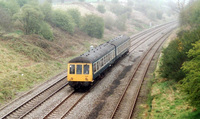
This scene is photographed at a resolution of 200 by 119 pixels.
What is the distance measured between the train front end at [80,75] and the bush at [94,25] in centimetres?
2525

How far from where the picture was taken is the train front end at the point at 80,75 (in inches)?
669

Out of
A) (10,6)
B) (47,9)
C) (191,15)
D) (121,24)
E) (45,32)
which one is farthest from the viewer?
(121,24)

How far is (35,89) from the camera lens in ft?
60.6

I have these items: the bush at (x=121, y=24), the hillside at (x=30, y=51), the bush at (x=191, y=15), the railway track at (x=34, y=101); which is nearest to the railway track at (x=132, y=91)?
the railway track at (x=34, y=101)

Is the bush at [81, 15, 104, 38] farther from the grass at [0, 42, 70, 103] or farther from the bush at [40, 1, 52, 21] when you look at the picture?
the grass at [0, 42, 70, 103]

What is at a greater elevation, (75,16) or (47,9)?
(47,9)

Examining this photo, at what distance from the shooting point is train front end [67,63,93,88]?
1700cm

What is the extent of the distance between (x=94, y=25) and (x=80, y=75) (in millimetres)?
25850

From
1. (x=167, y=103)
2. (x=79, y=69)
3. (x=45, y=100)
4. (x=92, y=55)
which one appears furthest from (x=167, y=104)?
(x=45, y=100)

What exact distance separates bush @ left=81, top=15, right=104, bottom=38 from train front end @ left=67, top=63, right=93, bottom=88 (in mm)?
25250

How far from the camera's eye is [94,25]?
137 feet

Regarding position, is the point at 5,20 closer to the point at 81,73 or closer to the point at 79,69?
the point at 79,69

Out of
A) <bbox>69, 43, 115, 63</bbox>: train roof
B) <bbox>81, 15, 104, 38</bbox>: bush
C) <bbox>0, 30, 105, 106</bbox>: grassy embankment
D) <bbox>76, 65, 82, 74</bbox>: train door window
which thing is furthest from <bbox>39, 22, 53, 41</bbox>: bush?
<bbox>76, 65, 82, 74</bbox>: train door window

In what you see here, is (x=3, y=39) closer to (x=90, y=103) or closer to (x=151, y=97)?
(x=90, y=103)
